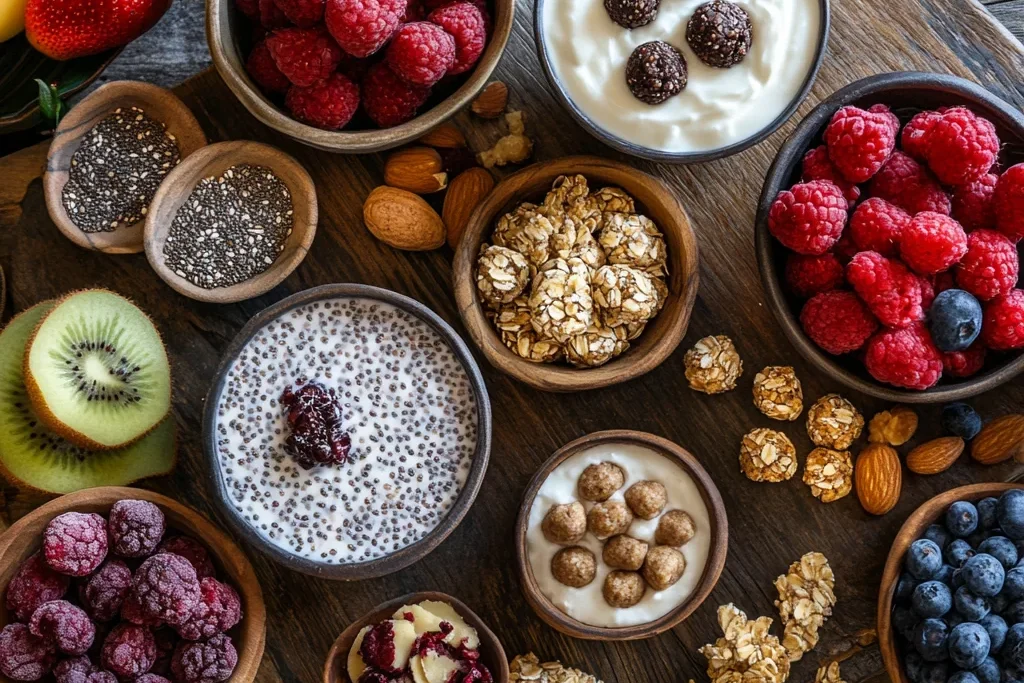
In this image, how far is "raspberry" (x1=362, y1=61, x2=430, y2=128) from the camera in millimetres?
1435

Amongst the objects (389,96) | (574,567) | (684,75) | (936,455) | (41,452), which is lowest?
(41,452)

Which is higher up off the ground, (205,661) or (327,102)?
(327,102)

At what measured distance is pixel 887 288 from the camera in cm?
134

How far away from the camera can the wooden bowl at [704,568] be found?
1510 mm

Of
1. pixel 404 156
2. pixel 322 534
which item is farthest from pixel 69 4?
pixel 322 534

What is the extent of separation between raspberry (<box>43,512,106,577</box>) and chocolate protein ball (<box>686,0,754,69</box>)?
45.5 inches

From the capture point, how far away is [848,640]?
1596mm

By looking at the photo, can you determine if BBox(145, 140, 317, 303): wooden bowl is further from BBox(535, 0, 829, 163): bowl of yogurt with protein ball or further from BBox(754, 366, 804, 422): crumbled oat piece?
BBox(754, 366, 804, 422): crumbled oat piece

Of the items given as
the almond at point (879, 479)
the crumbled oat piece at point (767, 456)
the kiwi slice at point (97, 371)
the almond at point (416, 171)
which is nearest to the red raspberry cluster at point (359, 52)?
the almond at point (416, 171)

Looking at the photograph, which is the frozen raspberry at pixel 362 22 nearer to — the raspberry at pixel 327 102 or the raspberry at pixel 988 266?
the raspberry at pixel 327 102

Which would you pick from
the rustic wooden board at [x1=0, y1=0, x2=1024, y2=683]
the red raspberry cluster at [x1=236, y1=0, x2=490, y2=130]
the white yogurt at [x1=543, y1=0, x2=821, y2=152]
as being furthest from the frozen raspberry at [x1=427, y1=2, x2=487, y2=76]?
the rustic wooden board at [x1=0, y1=0, x2=1024, y2=683]

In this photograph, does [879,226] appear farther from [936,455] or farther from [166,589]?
[166,589]

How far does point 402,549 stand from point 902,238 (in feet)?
2.90

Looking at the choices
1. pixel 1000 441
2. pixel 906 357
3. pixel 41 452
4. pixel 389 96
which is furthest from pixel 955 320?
pixel 41 452
